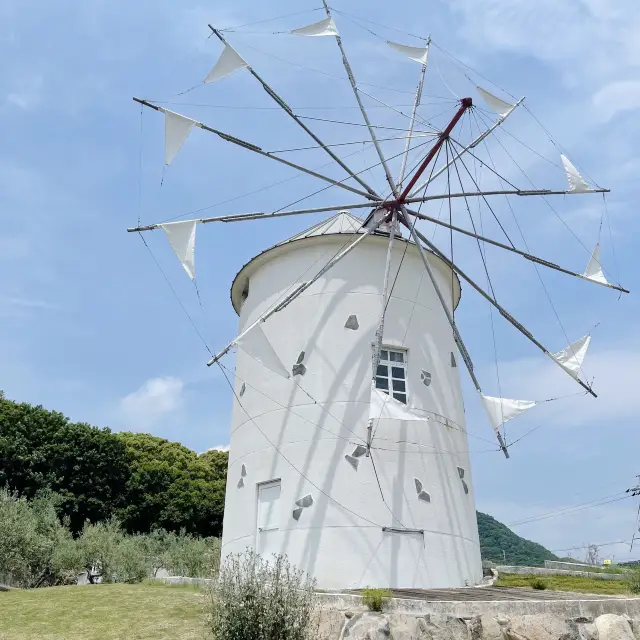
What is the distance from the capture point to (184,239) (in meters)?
16.0

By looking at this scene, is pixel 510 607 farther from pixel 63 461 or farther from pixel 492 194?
pixel 63 461

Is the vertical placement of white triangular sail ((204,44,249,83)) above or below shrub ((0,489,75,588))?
above

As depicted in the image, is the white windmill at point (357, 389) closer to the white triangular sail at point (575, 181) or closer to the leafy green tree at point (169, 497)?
the white triangular sail at point (575, 181)

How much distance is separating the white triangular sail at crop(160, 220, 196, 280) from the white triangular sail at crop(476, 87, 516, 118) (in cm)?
785

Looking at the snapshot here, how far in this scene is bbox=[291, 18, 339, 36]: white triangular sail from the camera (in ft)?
57.1

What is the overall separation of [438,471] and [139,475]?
3002 centimetres

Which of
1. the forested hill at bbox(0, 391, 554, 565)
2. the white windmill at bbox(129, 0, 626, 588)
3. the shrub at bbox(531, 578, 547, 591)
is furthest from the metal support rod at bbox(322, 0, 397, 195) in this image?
the forested hill at bbox(0, 391, 554, 565)

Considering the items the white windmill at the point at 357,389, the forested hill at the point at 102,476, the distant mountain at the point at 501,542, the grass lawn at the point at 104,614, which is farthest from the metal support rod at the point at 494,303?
the distant mountain at the point at 501,542

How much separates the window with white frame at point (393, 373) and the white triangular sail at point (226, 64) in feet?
23.4

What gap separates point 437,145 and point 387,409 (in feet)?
22.8

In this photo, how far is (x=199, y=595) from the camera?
43.8 ft

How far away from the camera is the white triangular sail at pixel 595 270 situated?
17.9 metres

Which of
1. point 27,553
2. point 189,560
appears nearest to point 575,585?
point 189,560

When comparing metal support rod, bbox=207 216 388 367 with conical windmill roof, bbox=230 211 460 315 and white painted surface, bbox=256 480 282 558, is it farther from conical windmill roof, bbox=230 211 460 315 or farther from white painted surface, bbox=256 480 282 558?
white painted surface, bbox=256 480 282 558
